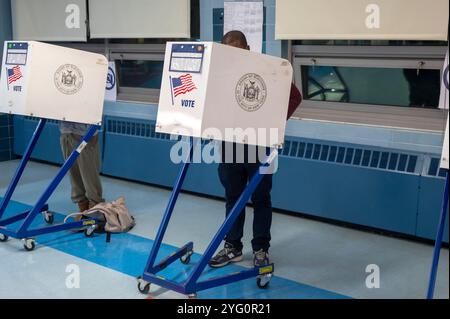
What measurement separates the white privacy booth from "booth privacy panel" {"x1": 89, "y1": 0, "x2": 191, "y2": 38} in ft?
6.88

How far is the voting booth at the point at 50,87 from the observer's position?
3518mm

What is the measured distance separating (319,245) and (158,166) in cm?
197

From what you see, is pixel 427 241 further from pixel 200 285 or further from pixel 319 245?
pixel 200 285

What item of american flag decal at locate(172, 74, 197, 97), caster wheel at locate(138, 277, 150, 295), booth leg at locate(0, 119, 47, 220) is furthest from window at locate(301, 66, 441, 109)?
caster wheel at locate(138, 277, 150, 295)

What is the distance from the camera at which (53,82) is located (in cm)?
355

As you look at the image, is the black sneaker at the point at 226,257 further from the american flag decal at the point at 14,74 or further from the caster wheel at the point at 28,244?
the american flag decal at the point at 14,74

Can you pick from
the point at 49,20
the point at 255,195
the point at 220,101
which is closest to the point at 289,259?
the point at 255,195

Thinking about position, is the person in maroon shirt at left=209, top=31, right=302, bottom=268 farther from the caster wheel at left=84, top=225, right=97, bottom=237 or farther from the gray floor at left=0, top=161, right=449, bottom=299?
the caster wheel at left=84, top=225, right=97, bottom=237

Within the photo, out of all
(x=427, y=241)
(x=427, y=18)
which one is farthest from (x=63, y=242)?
(x=427, y=18)

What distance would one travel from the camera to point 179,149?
194 inches

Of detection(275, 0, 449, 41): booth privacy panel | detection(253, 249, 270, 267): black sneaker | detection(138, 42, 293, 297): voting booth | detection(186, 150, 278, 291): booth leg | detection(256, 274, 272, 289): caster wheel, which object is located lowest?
detection(256, 274, 272, 289): caster wheel

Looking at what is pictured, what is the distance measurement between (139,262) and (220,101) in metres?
1.32

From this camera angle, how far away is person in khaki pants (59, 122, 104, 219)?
154 inches

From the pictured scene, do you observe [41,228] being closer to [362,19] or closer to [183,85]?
[183,85]
